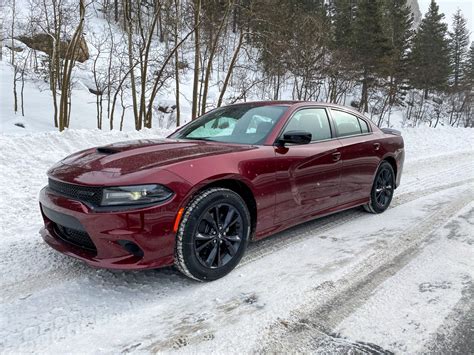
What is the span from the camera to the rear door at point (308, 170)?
3535 millimetres

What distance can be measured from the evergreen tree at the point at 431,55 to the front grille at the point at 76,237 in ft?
129

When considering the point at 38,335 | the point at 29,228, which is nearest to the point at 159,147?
the point at 38,335

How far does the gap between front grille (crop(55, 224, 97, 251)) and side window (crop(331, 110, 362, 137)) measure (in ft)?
→ 9.76

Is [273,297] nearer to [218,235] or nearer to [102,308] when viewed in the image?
[218,235]

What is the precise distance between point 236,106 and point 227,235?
1833 millimetres

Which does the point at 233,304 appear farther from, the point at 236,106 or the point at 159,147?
the point at 236,106

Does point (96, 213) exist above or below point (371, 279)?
above

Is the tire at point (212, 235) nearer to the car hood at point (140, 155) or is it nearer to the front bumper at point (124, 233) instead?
the front bumper at point (124, 233)

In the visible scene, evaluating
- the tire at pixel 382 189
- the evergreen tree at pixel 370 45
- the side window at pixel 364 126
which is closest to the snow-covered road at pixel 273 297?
the tire at pixel 382 189

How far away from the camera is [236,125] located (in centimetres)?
393

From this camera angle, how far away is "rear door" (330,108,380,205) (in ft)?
14.4

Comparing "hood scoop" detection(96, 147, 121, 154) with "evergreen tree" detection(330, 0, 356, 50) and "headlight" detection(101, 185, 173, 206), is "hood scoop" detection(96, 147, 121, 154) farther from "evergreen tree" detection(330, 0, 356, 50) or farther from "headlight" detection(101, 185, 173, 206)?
"evergreen tree" detection(330, 0, 356, 50)

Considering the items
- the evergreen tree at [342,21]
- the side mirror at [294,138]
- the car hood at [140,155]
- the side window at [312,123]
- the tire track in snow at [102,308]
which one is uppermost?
the evergreen tree at [342,21]

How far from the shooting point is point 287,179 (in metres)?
3.54
